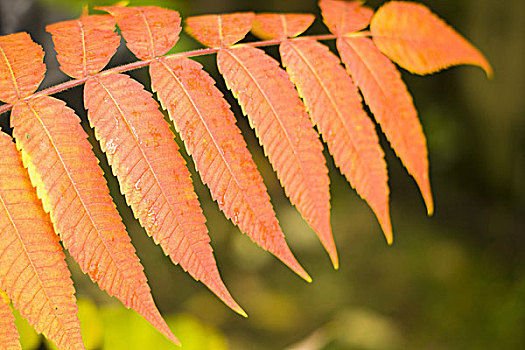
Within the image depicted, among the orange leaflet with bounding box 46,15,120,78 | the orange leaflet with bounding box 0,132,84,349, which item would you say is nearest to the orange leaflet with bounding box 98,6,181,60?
the orange leaflet with bounding box 46,15,120,78

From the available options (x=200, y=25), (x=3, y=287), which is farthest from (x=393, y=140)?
(x=3, y=287)

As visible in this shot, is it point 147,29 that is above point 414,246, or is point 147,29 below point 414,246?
above

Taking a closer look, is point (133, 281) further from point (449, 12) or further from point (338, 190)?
point (449, 12)

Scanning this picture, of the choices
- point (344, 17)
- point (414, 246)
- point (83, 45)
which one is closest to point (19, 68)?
point (83, 45)

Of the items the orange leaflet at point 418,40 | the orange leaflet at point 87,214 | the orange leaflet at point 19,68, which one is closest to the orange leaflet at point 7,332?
the orange leaflet at point 87,214

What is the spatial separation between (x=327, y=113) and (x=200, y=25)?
26cm

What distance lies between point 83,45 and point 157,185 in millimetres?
252

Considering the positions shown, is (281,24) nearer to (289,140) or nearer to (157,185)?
(289,140)

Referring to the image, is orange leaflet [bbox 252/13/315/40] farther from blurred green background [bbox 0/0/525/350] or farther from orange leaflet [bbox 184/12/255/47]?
blurred green background [bbox 0/0/525/350]

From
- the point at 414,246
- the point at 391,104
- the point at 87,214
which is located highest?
the point at 391,104

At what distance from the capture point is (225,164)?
71 cm

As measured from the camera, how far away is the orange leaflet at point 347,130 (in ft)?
2.53

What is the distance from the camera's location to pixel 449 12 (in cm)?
386

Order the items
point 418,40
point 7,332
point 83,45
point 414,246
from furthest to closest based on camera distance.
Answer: point 414,246, point 418,40, point 83,45, point 7,332
